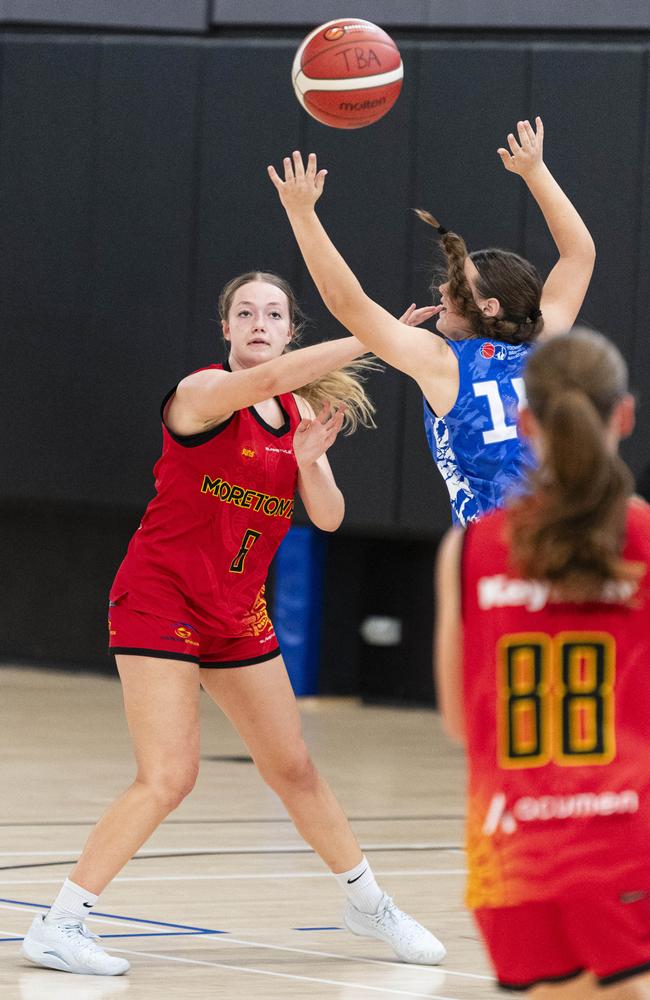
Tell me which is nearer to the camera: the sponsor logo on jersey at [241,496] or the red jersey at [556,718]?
the red jersey at [556,718]

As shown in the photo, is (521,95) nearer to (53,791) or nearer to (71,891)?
(53,791)

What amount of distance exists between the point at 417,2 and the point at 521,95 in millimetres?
989

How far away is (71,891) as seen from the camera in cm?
449

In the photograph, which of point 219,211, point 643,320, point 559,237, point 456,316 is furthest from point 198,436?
point 219,211

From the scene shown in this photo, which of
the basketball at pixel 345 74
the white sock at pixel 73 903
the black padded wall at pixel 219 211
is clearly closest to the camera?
the white sock at pixel 73 903

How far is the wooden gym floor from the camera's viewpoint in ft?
14.7

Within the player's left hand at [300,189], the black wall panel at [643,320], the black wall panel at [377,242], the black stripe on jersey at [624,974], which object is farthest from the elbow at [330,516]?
the black wall panel at [377,242]

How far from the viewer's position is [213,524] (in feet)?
15.3

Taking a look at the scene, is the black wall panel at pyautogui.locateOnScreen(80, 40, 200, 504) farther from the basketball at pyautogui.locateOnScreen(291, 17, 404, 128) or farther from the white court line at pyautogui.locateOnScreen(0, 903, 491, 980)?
the white court line at pyautogui.locateOnScreen(0, 903, 491, 980)

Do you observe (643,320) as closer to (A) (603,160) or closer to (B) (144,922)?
(A) (603,160)

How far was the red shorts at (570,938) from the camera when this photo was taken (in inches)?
93.4

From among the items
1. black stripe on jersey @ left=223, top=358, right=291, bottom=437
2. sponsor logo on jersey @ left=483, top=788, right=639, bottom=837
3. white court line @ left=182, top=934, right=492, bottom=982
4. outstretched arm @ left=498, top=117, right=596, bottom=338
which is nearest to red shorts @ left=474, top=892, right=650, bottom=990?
sponsor logo on jersey @ left=483, top=788, right=639, bottom=837

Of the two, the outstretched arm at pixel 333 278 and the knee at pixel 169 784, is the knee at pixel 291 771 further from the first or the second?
the outstretched arm at pixel 333 278

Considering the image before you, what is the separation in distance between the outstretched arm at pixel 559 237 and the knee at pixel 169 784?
1541 mm
